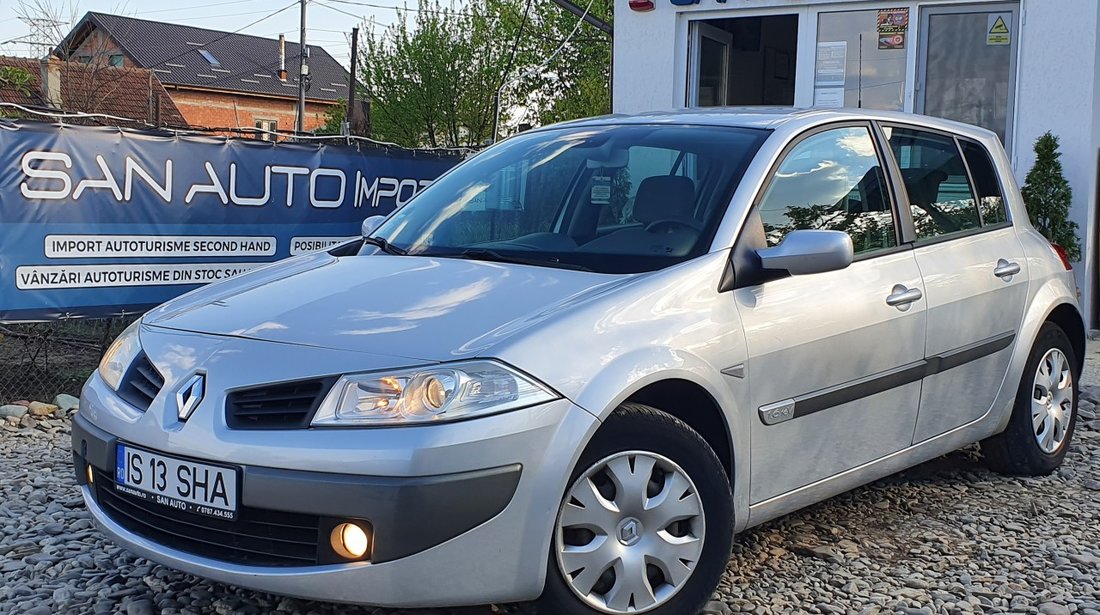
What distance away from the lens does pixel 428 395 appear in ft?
9.41

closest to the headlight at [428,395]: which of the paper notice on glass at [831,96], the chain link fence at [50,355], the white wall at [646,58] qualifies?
the chain link fence at [50,355]

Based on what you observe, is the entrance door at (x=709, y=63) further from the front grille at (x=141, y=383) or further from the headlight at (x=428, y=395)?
the headlight at (x=428, y=395)

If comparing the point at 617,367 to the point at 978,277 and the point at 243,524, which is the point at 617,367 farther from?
the point at 978,277

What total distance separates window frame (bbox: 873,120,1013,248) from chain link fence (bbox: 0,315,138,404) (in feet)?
16.5

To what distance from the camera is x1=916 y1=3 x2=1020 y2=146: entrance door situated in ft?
32.2

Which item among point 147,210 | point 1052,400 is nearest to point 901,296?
point 1052,400

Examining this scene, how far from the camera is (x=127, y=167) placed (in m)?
6.90

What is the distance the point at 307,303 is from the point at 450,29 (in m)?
30.6

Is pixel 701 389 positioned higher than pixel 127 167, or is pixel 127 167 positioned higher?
pixel 127 167

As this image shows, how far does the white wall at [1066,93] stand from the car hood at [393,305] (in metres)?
7.39

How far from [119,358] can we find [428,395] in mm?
1253

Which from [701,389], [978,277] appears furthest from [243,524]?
[978,277]

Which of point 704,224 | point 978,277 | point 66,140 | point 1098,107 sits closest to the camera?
point 704,224

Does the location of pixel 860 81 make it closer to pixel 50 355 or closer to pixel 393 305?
pixel 50 355
